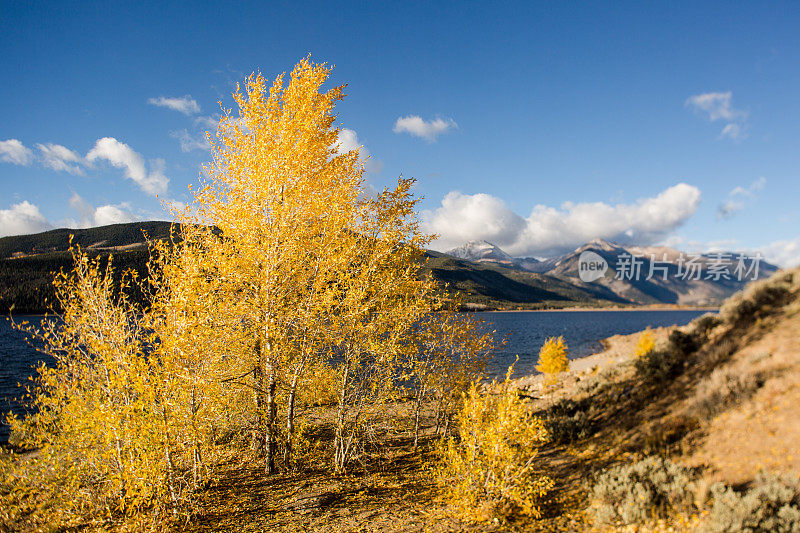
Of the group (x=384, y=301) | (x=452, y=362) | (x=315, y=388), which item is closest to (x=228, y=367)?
(x=315, y=388)

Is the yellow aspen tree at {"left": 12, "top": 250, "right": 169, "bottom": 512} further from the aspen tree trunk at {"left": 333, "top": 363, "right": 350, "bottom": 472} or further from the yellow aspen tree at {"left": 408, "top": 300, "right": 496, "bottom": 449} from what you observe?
the yellow aspen tree at {"left": 408, "top": 300, "right": 496, "bottom": 449}

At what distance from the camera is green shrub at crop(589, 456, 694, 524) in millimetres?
7094

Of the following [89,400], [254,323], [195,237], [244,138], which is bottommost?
[89,400]

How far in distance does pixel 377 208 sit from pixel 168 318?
6218 mm

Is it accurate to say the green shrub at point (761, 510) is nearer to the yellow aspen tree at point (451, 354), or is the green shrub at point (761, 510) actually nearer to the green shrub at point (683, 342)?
the yellow aspen tree at point (451, 354)

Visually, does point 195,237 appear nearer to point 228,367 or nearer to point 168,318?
point 168,318

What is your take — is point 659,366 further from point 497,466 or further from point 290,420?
point 290,420

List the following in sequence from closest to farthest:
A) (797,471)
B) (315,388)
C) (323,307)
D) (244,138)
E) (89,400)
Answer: (797,471), (89,400), (323,307), (244,138), (315,388)

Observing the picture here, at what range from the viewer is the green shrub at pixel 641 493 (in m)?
7.09

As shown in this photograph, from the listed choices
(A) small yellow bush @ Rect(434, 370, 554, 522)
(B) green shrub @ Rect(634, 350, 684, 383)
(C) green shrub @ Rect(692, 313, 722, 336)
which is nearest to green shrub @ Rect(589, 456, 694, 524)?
(A) small yellow bush @ Rect(434, 370, 554, 522)

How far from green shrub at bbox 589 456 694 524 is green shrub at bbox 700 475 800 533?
0.68 meters

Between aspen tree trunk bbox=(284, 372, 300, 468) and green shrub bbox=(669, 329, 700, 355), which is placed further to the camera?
green shrub bbox=(669, 329, 700, 355)

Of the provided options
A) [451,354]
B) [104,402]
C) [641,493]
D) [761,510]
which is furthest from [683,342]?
[104,402]

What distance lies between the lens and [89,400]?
737 centimetres
